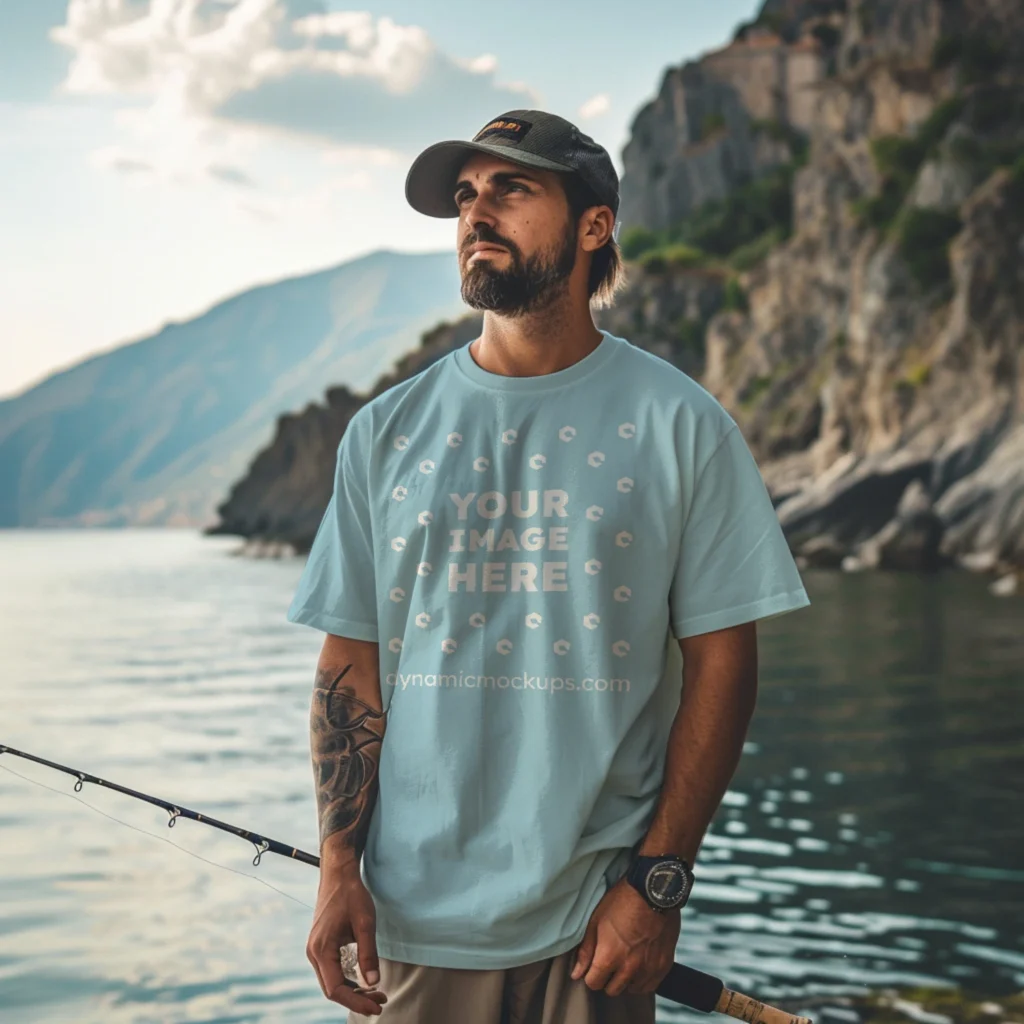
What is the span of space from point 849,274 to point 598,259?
69171 millimetres

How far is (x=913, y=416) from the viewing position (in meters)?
52.6

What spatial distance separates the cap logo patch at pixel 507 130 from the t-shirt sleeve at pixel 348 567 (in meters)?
0.63

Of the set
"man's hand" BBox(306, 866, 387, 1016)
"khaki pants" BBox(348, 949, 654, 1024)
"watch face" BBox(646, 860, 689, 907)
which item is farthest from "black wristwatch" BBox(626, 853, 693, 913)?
"man's hand" BBox(306, 866, 387, 1016)

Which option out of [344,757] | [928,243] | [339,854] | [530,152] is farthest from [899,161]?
[339,854]

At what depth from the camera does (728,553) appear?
274cm

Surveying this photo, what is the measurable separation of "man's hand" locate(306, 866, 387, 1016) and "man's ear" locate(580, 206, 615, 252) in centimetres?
137

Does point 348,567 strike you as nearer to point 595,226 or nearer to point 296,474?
point 595,226

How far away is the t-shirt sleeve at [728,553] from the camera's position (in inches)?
107

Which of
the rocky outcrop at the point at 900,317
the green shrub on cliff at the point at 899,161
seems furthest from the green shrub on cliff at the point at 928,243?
the green shrub on cliff at the point at 899,161

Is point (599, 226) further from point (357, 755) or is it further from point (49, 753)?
point (49, 753)

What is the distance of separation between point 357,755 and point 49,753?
15.5 meters

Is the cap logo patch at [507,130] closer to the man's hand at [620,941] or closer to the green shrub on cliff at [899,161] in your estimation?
the man's hand at [620,941]

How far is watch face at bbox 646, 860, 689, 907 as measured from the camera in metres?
2.60

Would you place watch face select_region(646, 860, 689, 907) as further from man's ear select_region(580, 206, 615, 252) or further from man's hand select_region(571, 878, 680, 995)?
man's ear select_region(580, 206, 615, 252)
